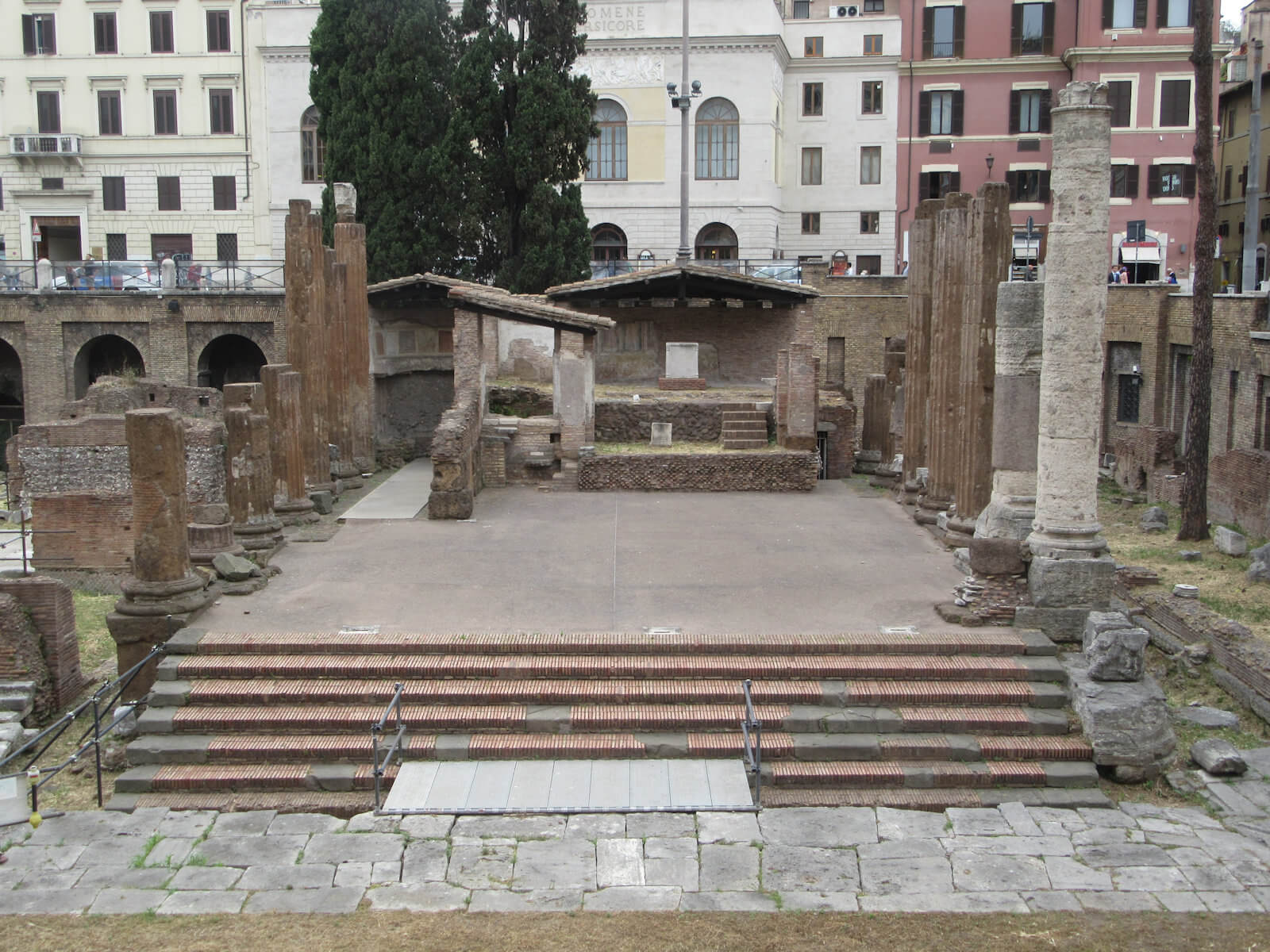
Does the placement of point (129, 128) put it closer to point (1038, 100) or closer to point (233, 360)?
point (233, 360)

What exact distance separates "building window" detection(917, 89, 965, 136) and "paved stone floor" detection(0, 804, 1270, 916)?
34.3 meters

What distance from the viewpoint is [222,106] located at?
40.8 m

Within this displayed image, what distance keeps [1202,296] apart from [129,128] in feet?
111

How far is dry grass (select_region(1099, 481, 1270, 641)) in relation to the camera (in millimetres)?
13914

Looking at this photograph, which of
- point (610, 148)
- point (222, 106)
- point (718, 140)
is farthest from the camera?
point (222, 106)

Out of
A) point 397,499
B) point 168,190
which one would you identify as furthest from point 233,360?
point 397,499

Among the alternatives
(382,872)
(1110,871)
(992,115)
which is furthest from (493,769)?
(992,115)

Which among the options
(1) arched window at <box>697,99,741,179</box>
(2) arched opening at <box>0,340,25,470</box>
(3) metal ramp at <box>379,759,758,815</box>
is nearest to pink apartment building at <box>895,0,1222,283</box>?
(1) arched window at <box>697,99,741,179</box>

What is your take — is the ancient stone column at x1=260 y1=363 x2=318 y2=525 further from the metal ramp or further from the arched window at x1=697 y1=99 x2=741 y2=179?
the arched window at x1=697 y1=99 x2=741 y2=179

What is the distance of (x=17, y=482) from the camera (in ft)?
70.4

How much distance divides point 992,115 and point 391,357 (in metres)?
23.9

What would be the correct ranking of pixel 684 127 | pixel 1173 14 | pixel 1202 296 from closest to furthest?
1. pixel 1202 296
2. pixel 684 127
3. pixel 1173 14

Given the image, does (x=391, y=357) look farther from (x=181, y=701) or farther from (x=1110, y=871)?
(x=1110, y=871)

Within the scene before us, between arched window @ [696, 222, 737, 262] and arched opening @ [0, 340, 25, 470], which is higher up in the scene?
arched window @ [696, 222, 737, 262]
